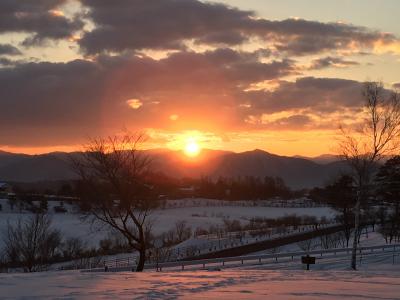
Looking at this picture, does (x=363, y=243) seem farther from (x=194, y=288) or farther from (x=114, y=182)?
(x=194, y=288)

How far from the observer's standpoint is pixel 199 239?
6969 centimetres

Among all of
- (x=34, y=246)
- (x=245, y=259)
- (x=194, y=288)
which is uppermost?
(x=194, y=288)

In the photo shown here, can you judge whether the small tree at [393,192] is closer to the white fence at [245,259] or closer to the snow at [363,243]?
the snow at [363,243]

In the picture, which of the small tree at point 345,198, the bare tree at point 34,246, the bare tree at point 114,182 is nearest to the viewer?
the bare tree at point 114,182

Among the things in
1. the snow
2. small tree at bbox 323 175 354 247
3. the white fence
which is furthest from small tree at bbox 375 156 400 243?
the white fence

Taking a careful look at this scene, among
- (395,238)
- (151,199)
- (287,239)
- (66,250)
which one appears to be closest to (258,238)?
(287,239)

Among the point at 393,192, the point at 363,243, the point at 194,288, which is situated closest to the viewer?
the point at 194,288

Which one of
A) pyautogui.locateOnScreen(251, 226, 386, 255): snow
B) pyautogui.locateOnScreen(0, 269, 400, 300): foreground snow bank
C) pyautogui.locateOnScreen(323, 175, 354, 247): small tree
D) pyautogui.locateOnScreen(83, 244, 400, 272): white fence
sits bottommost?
pyautogui.locateOnScreen(251, 226, 386, 255): snow

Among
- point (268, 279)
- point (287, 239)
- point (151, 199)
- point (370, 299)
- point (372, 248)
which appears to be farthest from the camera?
point (287, 239)

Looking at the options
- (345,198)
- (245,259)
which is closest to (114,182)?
(245,259)

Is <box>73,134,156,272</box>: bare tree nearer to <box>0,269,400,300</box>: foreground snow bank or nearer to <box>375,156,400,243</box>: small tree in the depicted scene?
<box>0,269,400,300</box>: foreground snow bank

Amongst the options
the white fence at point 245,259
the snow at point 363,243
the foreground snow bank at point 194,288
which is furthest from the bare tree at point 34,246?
the foreground snow bank at point 194,288

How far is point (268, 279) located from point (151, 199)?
14569 millimetres

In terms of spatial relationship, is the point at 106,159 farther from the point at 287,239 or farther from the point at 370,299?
the point at 287,239
